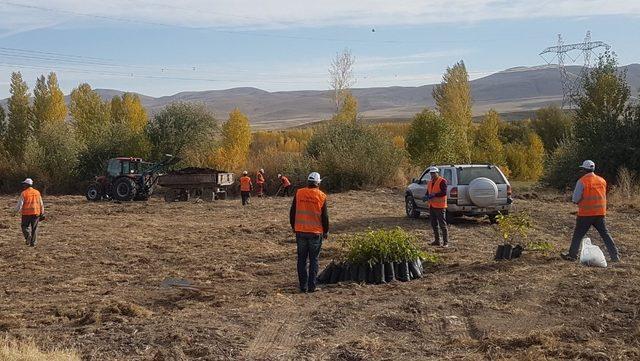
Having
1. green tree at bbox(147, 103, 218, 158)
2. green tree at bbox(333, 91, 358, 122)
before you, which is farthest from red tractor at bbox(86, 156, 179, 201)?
green tree at bbox(333, 91, 358, 122)

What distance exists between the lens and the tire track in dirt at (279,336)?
286 inches

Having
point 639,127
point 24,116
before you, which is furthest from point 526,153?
point 24,116

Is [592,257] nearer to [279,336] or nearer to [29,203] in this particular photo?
[279,336]

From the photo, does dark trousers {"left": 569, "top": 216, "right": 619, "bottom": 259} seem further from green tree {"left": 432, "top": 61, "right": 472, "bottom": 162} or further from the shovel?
green tree {"left": 432, "top": 61, "right": 472, "bottom": 162}

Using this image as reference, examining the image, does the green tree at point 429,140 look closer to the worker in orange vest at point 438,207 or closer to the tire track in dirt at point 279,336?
the worker in orange vest at point 438,207

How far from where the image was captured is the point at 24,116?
5531 cm

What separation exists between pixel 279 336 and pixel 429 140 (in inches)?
1649

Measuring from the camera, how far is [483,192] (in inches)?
712

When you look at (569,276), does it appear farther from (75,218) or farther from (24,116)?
(24,116)

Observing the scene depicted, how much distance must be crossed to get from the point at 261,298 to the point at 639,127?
25733 mm

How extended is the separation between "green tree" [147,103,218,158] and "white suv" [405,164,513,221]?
106 feet

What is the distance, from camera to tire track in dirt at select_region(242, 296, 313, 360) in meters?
7.27

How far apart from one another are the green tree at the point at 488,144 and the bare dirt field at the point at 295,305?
3819cm

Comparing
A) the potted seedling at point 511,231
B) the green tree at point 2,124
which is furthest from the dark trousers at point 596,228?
the green tree at point 2,124
